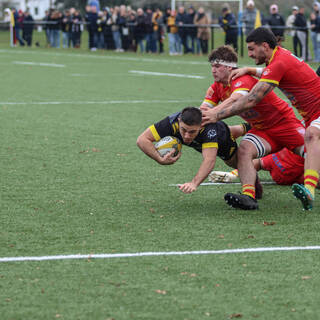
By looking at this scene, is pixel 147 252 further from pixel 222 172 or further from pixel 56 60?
pixel 56 60

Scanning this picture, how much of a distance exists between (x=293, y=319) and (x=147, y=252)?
153 cm

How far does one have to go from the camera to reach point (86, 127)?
485 inches

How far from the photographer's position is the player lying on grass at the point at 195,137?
6.68 meters

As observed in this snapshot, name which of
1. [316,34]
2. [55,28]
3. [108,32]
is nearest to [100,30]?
[108,32]

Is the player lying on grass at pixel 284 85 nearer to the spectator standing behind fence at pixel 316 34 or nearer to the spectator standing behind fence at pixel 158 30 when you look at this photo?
the spectator standing behind fence at pixel 316 34

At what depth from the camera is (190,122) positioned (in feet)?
Result: 21.9

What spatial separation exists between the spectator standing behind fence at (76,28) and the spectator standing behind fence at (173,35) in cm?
628

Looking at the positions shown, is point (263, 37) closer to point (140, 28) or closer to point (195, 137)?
point (195, 137)

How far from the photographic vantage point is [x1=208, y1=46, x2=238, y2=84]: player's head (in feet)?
23.4

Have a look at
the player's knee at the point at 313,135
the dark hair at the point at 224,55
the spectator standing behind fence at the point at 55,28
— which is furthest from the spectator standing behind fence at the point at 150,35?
the player's knee at the point at 313,135

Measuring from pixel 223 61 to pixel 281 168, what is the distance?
152 centimetres

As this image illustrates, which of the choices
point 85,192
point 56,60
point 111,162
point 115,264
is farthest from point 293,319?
point 56,60

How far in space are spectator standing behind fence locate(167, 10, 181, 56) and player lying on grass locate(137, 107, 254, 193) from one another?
26825 millimetres

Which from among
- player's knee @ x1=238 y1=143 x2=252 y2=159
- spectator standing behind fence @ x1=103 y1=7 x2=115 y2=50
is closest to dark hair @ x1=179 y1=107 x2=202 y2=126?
player's knee @ x1=238 y1=143 x2=252 y2=159
